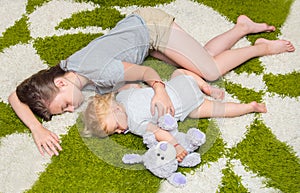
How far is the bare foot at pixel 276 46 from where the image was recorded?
166cm

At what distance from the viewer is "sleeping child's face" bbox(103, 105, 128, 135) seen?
1.46 meters

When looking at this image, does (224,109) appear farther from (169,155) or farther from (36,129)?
(36,129)

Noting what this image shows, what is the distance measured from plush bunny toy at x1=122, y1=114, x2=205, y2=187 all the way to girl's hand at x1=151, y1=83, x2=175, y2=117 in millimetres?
25

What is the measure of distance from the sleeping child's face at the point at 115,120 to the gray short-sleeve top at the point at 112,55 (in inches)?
3.6

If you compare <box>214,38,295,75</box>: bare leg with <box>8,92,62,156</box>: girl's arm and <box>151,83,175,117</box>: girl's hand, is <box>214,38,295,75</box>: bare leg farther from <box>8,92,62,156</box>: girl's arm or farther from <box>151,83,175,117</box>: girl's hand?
<box>8,92,62,156</box>: girl's arm

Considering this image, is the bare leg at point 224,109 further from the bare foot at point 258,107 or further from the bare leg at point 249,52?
the bare leg at point 249,52

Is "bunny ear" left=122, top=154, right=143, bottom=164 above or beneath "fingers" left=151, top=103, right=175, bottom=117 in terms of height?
beneath

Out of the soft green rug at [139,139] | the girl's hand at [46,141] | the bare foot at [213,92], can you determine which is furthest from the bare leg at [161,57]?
the girl's hand at [46,141]

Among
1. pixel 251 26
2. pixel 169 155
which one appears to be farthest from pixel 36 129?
pixel 251 26

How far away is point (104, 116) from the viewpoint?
1465 mm

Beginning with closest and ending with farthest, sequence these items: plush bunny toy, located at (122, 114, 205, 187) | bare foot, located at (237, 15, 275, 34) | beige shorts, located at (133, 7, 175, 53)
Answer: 1. plush bunny toy, located at (122, 114, 205, 187)
2. beige shorts, located at (133, 7, 175, 53)
3. bare foot, located at (237, 15, 275, 34)

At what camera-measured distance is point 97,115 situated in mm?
1472

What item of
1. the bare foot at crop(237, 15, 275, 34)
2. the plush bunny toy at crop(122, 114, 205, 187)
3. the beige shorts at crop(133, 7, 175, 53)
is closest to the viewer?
the plush bunny toy at crop(122, 114, 205, 187)

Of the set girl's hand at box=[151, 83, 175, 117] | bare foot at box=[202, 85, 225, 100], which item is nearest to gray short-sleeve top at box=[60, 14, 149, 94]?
girl's hand at box=[151, 83, 175, 117]
